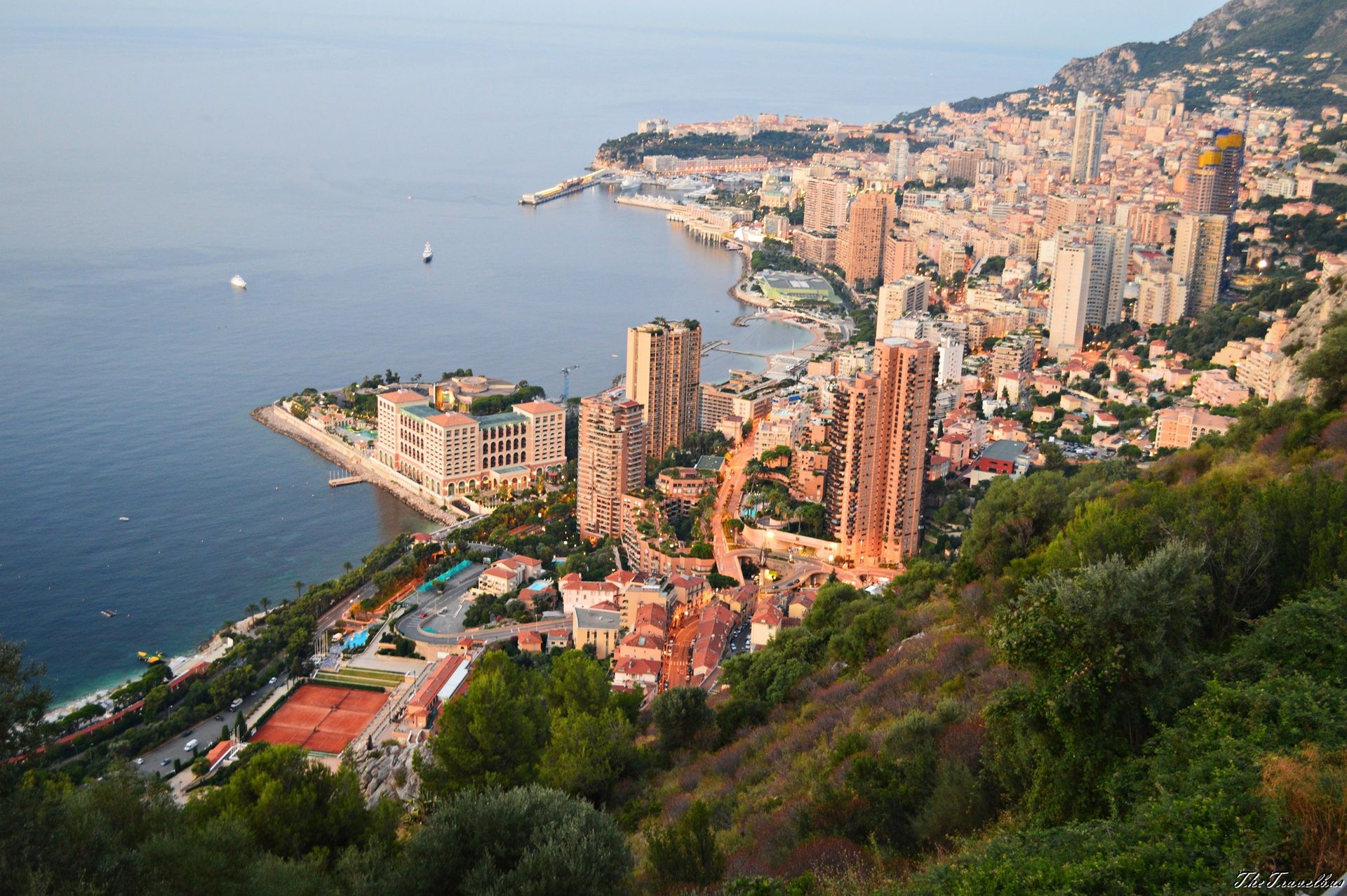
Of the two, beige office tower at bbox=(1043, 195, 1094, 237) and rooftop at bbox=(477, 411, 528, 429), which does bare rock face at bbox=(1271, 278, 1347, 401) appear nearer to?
rooftop at bbox=(477, 411, 528, 429)

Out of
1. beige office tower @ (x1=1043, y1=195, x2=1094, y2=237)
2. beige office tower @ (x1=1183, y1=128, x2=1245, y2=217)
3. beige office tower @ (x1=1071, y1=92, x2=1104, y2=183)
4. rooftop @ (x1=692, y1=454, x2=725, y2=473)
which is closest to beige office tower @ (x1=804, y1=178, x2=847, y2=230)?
beige office tower @ (x1=1043, y1=195, x2=1094, y2=237)

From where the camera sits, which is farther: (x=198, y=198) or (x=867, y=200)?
(x=198, y=198)

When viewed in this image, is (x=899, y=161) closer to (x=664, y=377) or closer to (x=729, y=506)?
(x=664, y=377)

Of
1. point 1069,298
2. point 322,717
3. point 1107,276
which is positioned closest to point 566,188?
point 1107,276

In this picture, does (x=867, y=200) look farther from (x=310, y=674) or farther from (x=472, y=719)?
(x=472, y=719)

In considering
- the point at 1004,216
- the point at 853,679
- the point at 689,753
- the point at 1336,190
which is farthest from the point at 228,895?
the point at 1004,216

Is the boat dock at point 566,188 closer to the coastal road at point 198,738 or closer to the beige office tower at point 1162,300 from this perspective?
the beige office tower at point 1162,300
